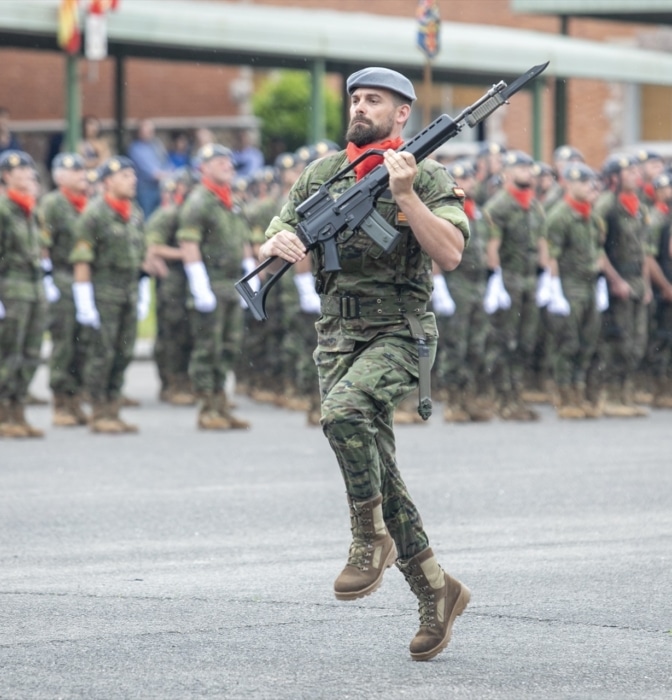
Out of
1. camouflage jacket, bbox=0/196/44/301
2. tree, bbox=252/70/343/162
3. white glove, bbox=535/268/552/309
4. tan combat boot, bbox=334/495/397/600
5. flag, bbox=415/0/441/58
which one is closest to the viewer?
tan combat boot, bbox=334/495/397/600

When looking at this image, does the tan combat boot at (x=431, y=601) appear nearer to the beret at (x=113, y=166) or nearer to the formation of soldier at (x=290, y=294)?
the formation of soldier at (x=290, y=294)

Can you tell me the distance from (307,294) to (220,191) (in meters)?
1.22

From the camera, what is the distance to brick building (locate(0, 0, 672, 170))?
37375 mm

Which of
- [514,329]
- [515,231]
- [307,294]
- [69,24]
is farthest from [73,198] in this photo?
[69,24]

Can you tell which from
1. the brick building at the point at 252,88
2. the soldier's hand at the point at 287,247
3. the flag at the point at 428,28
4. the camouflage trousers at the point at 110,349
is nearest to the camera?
the soldier's hand at the point at 287,247

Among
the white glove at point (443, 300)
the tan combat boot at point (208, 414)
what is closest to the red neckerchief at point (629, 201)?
the white glove at point (443, 300)

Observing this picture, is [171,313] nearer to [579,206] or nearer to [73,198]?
[73,198]

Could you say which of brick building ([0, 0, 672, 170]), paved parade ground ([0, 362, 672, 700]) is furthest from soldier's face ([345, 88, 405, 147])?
brick building ([0, 0, 672, 170])

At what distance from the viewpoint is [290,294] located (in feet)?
53.3

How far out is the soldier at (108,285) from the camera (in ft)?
48.4

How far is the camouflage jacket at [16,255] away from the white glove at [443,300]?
10.8 ft

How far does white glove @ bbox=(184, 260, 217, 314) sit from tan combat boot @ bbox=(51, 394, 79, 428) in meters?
1.37

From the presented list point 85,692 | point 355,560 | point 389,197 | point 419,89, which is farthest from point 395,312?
point 419,89

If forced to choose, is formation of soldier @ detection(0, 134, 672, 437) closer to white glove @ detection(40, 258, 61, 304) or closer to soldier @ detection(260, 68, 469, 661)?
Answer: white glove @ detection(40, 258, 61, 304)
